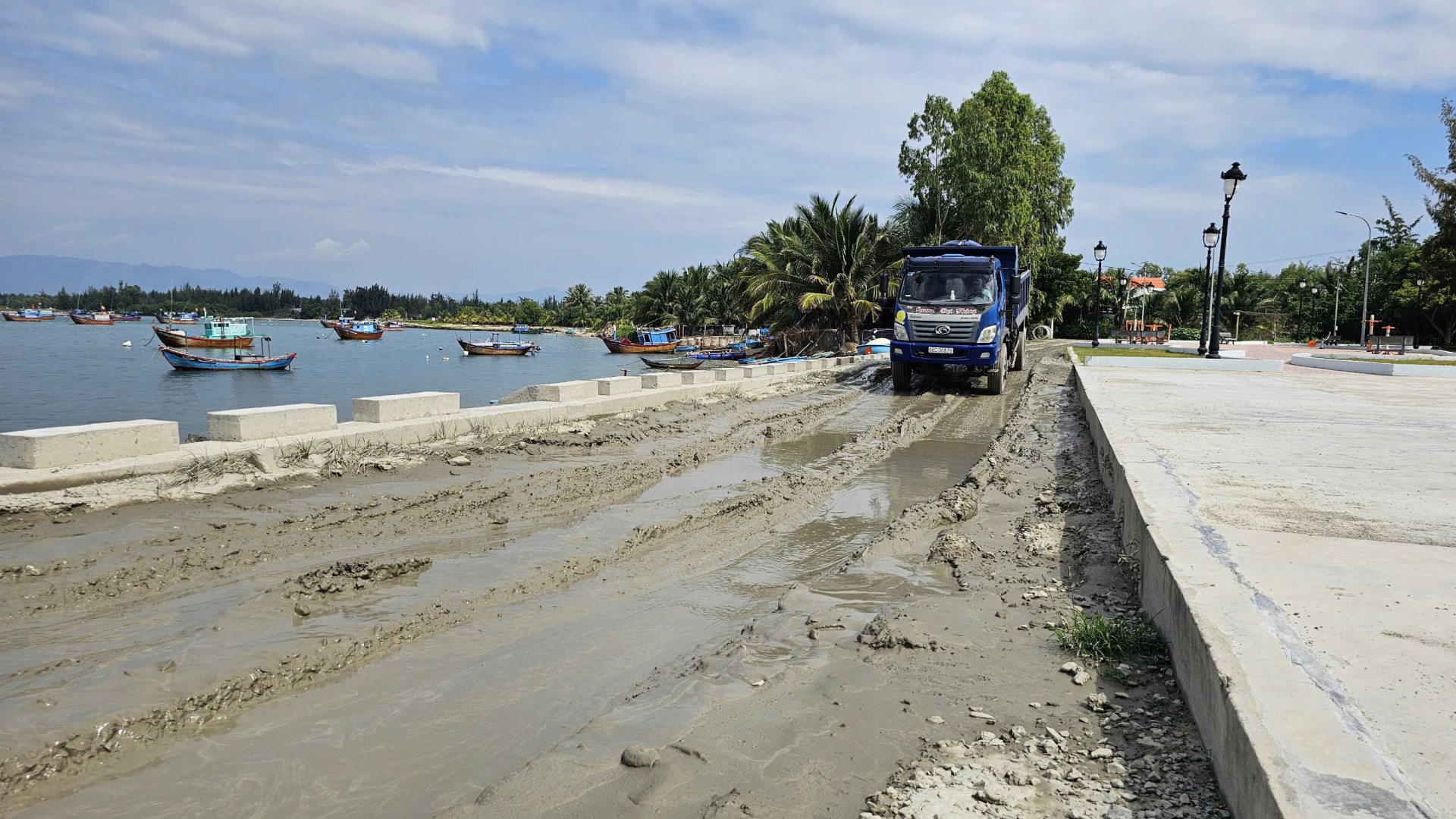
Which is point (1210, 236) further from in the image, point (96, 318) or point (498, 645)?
point (96, 318)

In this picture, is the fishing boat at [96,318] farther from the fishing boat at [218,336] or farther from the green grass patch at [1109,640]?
the green grass patch at [1109,640]

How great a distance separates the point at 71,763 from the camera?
→ 10.3ft

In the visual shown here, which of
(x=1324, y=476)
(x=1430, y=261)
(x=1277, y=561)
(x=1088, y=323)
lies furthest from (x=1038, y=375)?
(x=1088, y=323)

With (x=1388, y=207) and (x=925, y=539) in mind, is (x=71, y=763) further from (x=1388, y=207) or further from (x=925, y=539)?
(x=1388, y=207)

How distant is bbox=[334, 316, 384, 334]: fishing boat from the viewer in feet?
335

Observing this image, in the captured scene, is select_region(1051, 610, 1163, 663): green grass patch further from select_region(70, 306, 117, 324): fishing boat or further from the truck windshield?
select_region(70, 306, 117, 324): fishing boat

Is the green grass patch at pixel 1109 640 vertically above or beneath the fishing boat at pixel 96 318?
beneath

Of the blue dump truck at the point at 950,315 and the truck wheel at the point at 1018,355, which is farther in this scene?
the truck wheel at the point at 1018,355

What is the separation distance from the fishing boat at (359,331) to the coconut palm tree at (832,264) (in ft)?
263

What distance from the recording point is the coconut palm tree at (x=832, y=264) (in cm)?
3588

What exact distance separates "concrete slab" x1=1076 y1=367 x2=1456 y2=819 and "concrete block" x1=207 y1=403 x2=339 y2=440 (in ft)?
25.0

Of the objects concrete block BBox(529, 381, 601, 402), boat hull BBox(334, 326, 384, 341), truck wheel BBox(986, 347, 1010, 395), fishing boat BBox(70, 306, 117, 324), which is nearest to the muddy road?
concrete block BBox(529, 381, 601, 402)

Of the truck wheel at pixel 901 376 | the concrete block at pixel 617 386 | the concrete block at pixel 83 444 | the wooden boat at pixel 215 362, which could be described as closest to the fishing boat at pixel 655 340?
the wooden boat at pixel 215 362

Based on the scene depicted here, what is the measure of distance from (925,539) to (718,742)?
11.4ft
